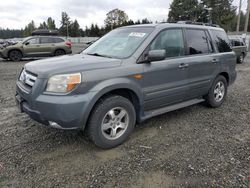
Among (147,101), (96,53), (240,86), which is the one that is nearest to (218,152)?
(147,101)

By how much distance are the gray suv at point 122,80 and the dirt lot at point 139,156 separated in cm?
35

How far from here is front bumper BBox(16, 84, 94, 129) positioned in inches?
102

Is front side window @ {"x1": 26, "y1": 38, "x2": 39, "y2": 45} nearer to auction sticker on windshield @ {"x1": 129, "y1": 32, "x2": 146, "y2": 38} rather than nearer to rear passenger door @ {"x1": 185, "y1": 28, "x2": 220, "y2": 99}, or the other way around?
auction sticker on windshield @ {"x1": 129, "y1": 32, "x2": 146, "y2": 38}

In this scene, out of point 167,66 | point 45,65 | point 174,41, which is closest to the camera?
point 45,65

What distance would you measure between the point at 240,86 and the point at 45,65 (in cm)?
641

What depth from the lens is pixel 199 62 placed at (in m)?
4.09

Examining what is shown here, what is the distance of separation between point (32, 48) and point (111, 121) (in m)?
12.2

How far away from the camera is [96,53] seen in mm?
3717

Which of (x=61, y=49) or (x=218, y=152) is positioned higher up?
(x=61, y=49)

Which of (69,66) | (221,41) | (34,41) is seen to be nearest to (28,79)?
(69,66)

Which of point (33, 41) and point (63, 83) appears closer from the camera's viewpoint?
point (63, 83)

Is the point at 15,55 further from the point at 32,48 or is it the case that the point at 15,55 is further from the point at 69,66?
the point at 69,66

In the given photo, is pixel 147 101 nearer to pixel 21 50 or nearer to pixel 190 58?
pixel 190 58

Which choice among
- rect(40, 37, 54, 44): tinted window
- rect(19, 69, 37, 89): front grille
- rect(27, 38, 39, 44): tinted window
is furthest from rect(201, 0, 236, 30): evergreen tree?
rect(19, 69, 37, 89): front grille
